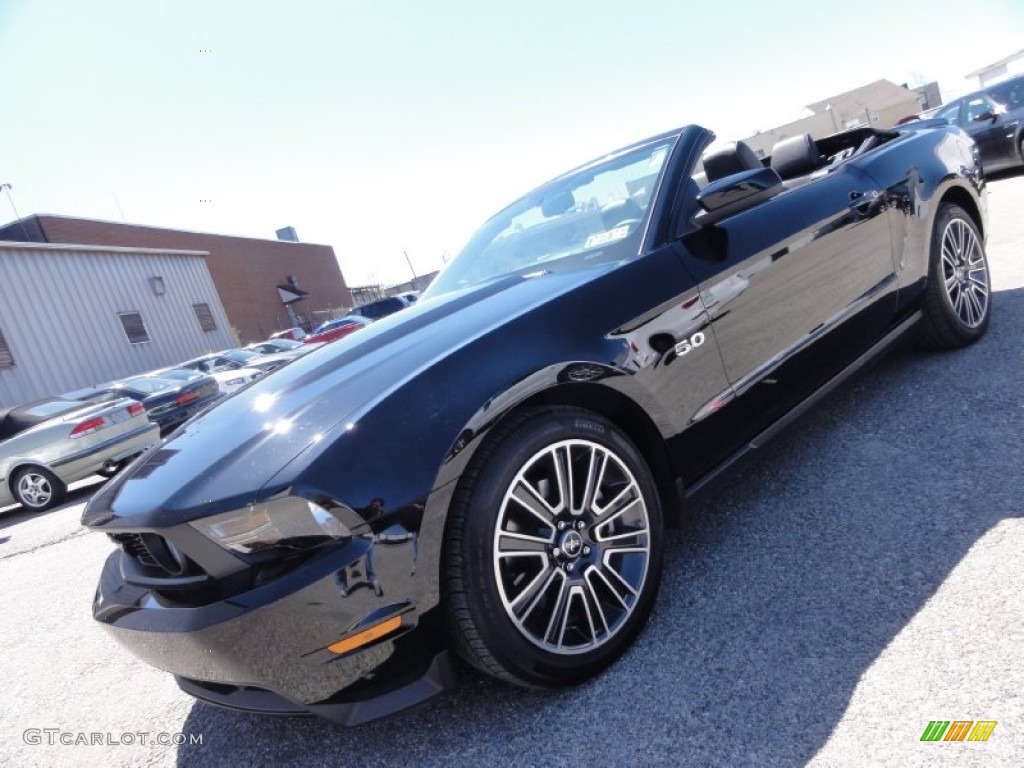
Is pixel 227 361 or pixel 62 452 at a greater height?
pixel 227 361

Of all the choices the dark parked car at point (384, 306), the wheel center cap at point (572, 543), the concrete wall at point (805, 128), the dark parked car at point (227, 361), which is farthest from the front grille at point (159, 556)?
the concrete wall at point (805, 128)

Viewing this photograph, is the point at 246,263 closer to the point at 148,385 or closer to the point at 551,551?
the point at 148,385

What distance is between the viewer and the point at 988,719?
1.32m

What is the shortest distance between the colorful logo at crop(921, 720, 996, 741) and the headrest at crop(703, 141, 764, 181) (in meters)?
2.23

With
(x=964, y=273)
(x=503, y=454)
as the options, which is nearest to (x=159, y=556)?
(x=503, y=454)

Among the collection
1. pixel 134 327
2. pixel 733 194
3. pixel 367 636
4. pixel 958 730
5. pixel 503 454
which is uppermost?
pixel 134 327

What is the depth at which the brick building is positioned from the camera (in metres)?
23.0

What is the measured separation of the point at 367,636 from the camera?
1.43 metres

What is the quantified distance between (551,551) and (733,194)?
4.55ft

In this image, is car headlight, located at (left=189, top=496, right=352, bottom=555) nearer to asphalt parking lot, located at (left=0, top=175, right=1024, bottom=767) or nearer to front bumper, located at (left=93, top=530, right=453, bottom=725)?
front bumper, located at (left=93, top=530, right=453, bottom=725)

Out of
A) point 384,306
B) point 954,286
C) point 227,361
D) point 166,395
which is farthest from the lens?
point 384,306

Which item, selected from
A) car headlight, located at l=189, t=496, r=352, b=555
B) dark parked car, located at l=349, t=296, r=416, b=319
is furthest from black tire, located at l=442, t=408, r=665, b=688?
dark parked car, located at l=349, t=296, r=416, b=319

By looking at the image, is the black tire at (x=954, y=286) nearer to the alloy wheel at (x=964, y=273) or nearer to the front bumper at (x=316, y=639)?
the alloy wheel at (x=964, y=273)

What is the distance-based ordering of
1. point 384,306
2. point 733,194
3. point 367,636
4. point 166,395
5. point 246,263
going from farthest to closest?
point 246,263 < point 384,306 < point 166,395 < point 733,194 < point 367,636
